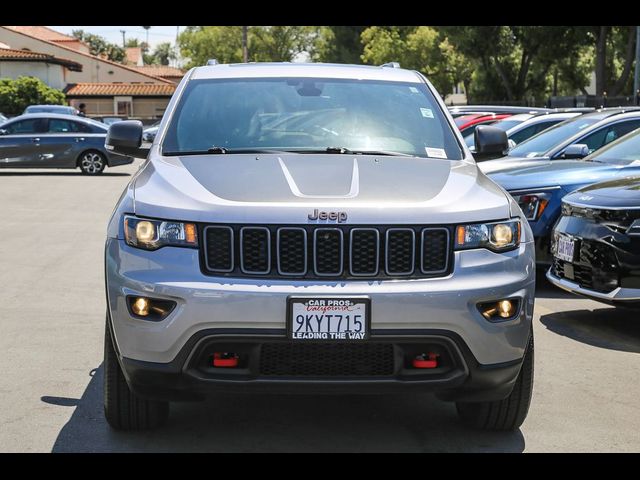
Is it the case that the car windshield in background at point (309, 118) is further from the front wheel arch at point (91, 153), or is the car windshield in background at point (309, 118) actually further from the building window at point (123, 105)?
the building window at point (123, 105)

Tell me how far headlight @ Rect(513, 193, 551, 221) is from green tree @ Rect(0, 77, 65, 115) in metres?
49.7

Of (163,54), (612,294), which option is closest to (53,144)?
(612,294)

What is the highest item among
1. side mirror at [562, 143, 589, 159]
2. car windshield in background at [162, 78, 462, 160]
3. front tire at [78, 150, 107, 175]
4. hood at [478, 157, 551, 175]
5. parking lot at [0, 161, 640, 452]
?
car windshield in background at [162, 78, 462, 160]

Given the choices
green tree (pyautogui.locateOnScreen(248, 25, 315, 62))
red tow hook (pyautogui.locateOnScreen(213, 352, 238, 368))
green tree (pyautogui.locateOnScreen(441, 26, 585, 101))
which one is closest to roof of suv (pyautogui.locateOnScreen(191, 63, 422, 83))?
red tow hook (pyautogui.locateOnScreen(213, 352, 238, 368))

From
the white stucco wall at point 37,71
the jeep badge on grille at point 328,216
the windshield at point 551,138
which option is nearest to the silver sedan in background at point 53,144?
the windshield at point 551,138

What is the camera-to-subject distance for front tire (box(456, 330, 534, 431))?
5102mm

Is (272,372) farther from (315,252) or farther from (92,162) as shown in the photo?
(92,162)

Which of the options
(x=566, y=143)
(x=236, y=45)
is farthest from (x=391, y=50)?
(x=566, y=143)

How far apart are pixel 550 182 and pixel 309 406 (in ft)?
15.8

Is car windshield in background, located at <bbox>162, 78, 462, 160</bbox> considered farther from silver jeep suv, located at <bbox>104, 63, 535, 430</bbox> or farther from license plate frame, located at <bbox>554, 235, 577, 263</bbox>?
license plate frame, located at <bbox>554, 235, 577, 263</bbox>

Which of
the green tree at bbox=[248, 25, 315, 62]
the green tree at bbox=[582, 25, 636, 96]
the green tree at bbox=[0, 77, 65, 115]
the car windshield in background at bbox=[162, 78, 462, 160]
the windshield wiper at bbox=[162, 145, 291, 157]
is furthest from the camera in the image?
the green tree at bbox=[248, 25, 315, 62]

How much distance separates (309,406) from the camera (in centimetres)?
572

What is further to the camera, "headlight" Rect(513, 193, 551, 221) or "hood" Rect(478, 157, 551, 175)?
"hood" Rect(478, 157, 551, 175)
